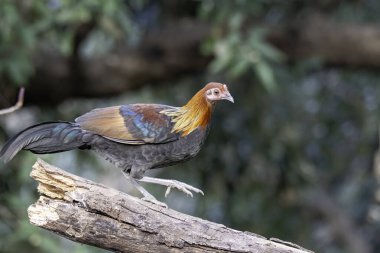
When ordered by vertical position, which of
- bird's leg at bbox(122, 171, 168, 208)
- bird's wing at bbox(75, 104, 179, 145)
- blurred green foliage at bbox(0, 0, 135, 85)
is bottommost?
bird's leg at bbox(122, 171, 168, 208)

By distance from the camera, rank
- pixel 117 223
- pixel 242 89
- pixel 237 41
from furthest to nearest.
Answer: pixel 242 89 → pixel 237 41 → pixel 117 223

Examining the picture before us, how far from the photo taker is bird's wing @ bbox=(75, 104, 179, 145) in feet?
15.9

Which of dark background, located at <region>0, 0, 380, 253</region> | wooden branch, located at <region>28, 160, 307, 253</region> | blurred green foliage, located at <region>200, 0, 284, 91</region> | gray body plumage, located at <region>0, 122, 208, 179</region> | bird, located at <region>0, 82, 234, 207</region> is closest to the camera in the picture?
wooden branch, located at <region>28, 160, 307, 253</region>

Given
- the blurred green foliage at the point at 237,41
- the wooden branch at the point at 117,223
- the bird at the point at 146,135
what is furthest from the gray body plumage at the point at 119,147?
the blurred green foliage at the point at 237,41

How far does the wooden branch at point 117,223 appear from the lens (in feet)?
13.4

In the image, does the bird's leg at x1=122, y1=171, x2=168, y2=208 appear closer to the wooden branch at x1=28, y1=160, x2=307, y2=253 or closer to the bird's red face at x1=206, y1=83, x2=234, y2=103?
the wooden branch at x1=28, y1=160, x2=307, y2=253

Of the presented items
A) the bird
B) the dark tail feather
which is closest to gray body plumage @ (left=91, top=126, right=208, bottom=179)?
the bird

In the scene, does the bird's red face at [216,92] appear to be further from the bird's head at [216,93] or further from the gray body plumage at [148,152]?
the gray body plumage at [148,152]

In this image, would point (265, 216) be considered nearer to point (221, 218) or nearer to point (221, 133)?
point (221, 218)

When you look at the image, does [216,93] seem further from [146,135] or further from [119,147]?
[119,147]

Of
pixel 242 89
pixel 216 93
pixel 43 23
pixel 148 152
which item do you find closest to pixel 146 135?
pixel 148 152

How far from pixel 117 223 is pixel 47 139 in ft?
2.65

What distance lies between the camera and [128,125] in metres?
4.91

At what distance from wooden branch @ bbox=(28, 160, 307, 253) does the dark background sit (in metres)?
3.56
